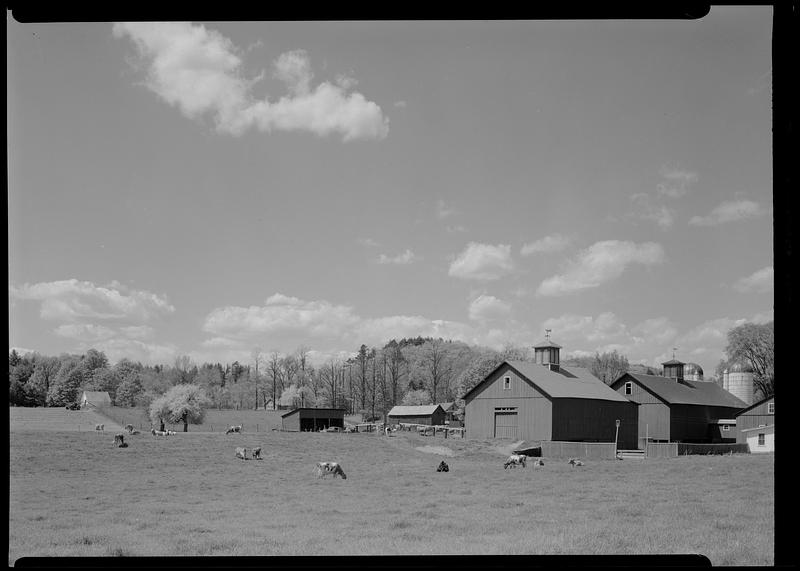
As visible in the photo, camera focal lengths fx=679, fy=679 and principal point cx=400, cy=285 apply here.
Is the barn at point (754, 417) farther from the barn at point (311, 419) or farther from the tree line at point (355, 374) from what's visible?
the barn at point (311, 419)

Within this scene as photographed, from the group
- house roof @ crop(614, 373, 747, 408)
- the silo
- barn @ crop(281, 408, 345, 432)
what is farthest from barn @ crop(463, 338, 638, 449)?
the silo

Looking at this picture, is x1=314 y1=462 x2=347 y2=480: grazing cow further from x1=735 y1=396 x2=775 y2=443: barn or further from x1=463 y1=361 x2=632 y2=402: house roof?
x1=735 y1=396 x2=775 y2=443: barn

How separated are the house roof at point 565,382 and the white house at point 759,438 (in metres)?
4.30

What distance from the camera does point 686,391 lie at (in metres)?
27.5

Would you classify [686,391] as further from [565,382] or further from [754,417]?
[565,382]

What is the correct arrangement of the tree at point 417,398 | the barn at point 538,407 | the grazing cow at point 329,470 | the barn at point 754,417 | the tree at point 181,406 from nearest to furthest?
the grazing cow at point 329,470, the barn at point 538,407, the barn at point 754,417, the tree at point 181,406, the tree at point 417,398

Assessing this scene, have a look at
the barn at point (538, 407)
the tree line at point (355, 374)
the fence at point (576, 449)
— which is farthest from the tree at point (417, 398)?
the fence at point (576, 449)

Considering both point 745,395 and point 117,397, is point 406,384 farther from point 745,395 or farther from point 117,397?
point 745,395

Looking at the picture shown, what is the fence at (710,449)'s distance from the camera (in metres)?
21.6

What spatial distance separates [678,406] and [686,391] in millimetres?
1342

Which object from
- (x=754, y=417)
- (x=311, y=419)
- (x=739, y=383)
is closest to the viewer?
(x=754, y=417)

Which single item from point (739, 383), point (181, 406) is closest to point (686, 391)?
point (739, 383)

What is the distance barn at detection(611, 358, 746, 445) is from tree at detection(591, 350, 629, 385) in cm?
120

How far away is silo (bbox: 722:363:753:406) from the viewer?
27.0 m
